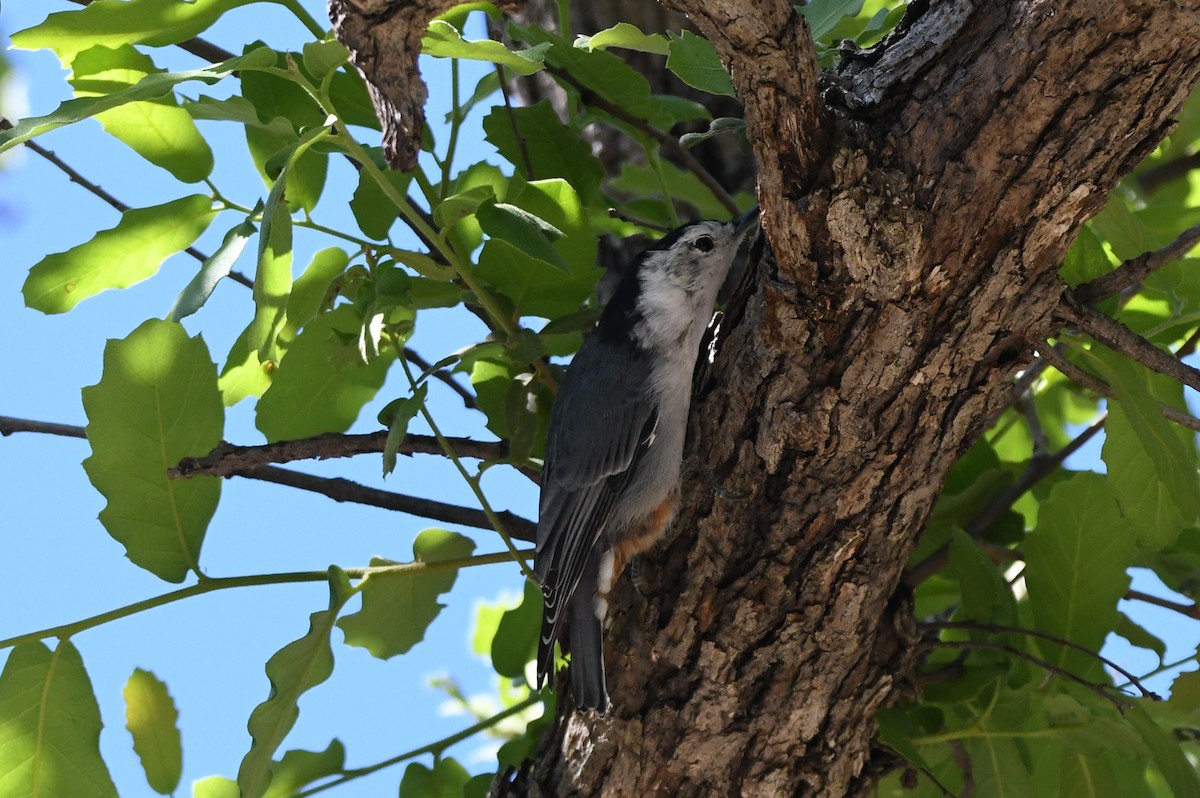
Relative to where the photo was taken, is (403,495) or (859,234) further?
(403,495)

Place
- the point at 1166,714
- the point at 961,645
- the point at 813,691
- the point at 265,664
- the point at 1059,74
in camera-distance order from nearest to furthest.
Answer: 1. the point at 1059,74
2. the point at 265,664
3. the point at 813,691
4. the point at 961,645
5. the point at 1166,714

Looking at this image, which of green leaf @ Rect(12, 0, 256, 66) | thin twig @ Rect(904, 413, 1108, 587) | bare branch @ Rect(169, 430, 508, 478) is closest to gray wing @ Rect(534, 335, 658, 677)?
bare branch @ Rect(169, 430, 508, 478)

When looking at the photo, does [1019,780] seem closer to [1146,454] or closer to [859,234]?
[1146,454]

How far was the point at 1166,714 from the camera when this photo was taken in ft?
5.24

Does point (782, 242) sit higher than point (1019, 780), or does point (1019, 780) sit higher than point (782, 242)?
point (782, 242)

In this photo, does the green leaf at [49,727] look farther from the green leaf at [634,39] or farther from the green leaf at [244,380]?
the green leaf at [634,39]

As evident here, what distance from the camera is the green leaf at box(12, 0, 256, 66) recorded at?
1.24 metres

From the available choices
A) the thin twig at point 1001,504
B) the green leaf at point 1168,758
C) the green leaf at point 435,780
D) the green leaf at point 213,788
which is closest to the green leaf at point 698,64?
the thin twig at point 1001,504

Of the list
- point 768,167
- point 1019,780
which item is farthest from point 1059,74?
point 1019,780

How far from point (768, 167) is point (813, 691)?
0.62 metres

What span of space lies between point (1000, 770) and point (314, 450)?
0.94 m

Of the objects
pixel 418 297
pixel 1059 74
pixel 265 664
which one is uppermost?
pixel 418 297

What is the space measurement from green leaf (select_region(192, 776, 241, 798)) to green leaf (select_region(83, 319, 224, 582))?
1.13 ft

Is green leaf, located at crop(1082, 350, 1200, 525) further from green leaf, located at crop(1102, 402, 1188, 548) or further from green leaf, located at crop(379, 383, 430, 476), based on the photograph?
green leaf, located at crop(379, 383, 430, 476)
